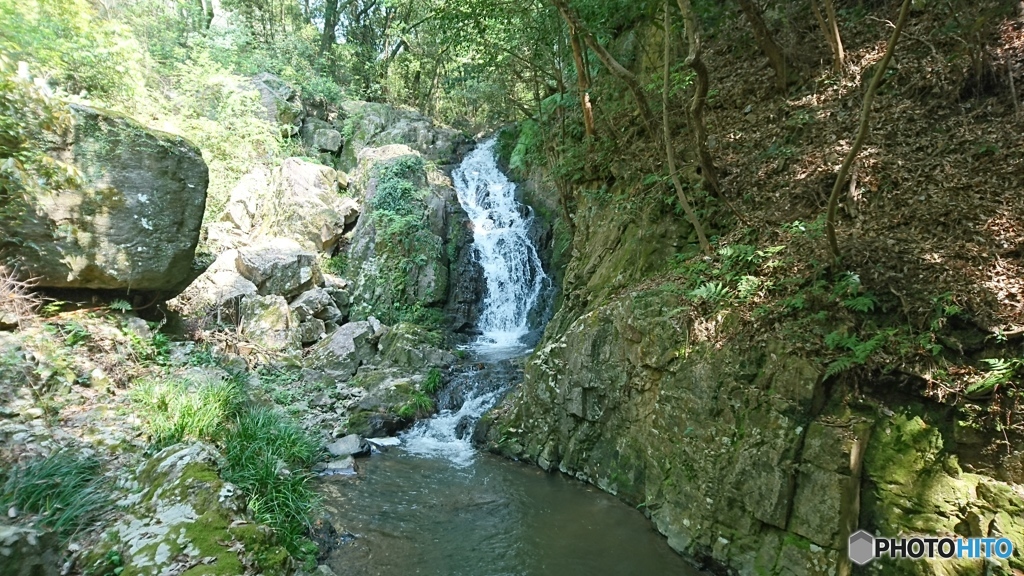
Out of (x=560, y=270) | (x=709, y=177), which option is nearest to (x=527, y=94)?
(x=560, y=270)

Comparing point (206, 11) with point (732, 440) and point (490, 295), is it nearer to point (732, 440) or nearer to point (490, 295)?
point (490, 295)

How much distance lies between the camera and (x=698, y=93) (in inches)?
207

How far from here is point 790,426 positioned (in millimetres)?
4145

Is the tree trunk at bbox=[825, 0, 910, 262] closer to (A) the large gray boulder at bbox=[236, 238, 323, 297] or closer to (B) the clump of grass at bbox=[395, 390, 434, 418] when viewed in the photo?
(B) the clump of grass at bbox=[395, 390, 434, 418]

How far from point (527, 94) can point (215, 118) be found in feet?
34.7

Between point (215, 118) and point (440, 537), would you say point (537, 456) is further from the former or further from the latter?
point (215, 118)

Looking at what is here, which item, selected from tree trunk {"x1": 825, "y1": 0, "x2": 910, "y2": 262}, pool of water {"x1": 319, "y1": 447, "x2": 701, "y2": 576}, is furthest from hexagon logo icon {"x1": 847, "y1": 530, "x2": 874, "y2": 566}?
tree trunk {"x1": 825, "y1": 0, "x2": 910, "y2": 262}

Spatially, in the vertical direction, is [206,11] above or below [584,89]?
above

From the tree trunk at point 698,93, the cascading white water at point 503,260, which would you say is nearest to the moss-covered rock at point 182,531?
the tree trunk at point 698,93

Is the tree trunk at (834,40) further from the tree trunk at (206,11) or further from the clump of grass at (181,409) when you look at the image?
the tree trunk at (206,11)

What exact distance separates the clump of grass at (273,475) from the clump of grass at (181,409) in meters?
0.23

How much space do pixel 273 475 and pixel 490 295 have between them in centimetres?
886

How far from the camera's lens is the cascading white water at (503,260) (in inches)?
507

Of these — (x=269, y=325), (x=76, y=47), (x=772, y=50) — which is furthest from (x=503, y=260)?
(x=76, y=47)
